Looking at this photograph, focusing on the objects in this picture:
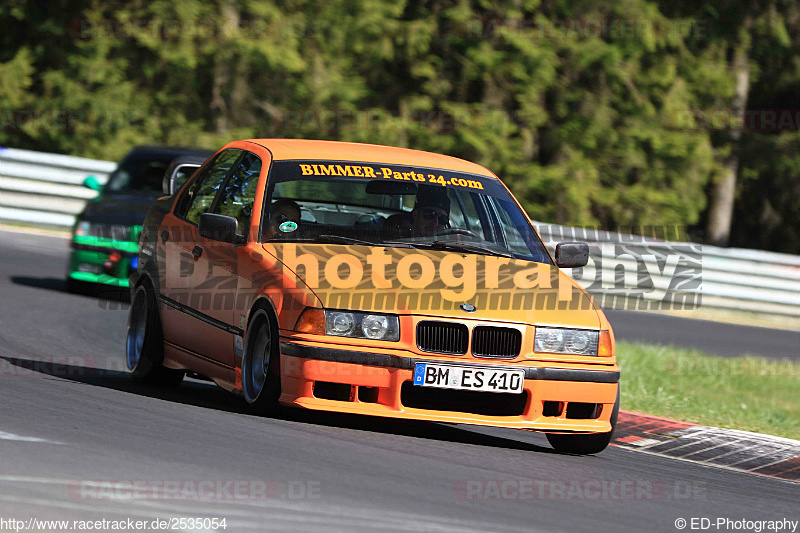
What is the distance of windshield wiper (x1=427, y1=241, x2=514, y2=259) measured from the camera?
6988 mm

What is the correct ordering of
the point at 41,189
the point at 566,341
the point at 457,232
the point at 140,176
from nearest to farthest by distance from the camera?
the point at 566,341
the point at 457,232
the point at 140,176
the point at 41,189

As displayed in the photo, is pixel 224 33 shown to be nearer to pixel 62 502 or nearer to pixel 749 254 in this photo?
pixel 749 254

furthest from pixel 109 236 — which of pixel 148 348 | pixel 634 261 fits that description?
pixel 634 261

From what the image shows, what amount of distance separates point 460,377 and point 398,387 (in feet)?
1.02

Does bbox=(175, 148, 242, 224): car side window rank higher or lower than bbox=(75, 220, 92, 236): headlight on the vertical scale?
higher

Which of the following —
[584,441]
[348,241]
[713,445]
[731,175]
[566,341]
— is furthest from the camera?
[731,175]

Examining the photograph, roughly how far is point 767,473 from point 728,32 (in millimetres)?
23335

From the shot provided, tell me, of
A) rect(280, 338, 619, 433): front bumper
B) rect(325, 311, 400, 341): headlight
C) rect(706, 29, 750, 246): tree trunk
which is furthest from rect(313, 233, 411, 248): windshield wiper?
rect(706, 29, 750, 246): tree trunk

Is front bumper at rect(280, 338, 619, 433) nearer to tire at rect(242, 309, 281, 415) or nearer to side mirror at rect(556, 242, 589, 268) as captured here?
tire at rect(242, 309, 281, 415)

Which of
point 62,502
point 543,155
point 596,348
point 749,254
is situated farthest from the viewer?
point 543,155

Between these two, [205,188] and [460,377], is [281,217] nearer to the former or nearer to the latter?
[205,188]

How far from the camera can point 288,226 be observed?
7062mm

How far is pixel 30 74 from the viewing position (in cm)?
2409

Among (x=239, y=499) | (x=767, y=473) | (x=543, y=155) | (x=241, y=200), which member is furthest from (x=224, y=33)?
(x=239, y=499)
